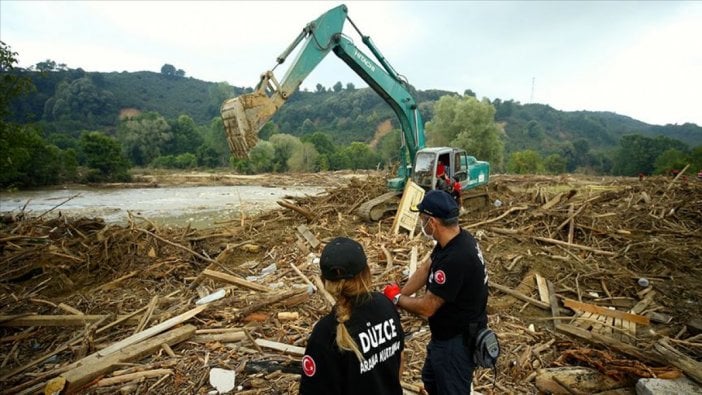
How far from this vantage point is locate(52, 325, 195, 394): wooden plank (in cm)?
388

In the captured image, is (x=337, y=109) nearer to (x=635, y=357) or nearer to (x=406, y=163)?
(x=406, y=163)

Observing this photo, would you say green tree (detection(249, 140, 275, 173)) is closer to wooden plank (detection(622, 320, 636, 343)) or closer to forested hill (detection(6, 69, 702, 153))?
forested hill (detection(6, 69, 702, 153))

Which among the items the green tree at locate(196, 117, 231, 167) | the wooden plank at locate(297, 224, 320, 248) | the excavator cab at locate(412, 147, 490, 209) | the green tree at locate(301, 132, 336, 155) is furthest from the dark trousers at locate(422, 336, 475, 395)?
the green tree at locate(196, 117, 231, 167)

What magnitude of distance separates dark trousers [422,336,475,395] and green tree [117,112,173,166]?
7532cm

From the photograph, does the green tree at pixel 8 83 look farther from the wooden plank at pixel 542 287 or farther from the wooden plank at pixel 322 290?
the wooden plank at pixel 542 287

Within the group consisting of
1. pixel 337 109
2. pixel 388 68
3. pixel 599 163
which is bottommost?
pixel 599 163

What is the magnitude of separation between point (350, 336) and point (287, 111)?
12753 cm

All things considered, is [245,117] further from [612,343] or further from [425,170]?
[612,343]

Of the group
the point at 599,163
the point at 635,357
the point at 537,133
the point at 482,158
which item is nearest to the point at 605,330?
the point at 635,357

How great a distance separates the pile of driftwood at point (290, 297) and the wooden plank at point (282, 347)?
28mm

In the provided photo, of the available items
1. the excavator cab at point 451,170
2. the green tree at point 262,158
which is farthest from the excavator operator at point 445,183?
the green tree at point 262,158

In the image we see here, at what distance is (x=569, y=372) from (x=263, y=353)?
3.68 m

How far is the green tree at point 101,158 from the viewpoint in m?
38.0

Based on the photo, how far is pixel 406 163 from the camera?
11.8m
